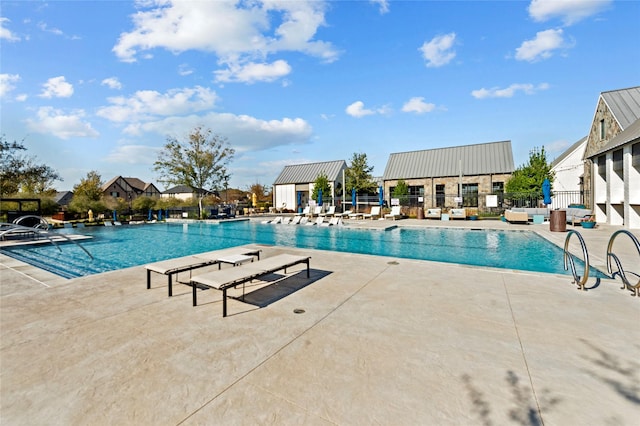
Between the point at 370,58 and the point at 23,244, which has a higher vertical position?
the point at 370,58

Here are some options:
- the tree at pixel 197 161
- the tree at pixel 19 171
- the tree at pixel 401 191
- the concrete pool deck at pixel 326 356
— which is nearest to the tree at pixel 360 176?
the tree at pixel 401 191

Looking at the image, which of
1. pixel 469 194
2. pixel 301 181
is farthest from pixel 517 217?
pixel 301 181

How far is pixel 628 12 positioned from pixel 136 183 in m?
78.1

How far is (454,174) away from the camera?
90.7ft

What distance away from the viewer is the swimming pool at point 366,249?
8383mm

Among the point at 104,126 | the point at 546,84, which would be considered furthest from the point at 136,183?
the point at 546,84

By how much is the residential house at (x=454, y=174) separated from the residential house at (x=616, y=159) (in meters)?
6.66

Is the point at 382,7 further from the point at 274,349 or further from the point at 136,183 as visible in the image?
the point at 136,183

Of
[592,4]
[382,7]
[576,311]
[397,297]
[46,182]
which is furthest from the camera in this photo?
[46,182]

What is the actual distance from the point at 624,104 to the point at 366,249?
19791mm

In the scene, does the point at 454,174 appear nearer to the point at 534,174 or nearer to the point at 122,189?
the point at 534,174

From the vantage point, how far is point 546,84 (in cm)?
1490

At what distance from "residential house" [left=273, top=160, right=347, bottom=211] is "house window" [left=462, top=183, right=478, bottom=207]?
13.1m

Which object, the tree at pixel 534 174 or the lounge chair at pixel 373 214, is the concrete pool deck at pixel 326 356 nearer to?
the lounge chair at pixel 373 214
